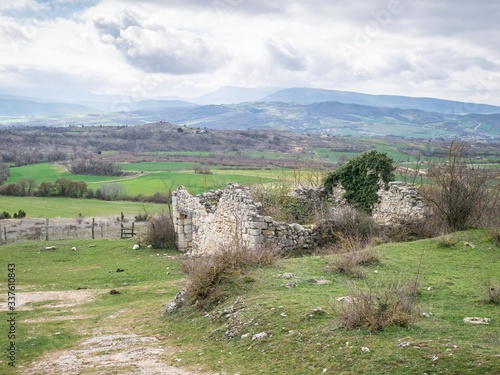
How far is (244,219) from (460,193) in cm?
745

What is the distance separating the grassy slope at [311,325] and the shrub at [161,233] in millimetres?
9026

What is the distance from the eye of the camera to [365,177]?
2258 cm

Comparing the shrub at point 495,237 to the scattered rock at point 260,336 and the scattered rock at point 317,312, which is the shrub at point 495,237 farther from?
the scattered rock at point 260,336

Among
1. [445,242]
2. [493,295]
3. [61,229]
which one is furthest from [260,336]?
[61,229]

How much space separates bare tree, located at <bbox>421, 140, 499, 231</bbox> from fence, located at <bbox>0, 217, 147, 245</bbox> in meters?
22.6

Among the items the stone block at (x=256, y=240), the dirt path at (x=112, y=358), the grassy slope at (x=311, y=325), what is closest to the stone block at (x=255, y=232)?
the stone block at (x=256, y=240)

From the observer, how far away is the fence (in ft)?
123

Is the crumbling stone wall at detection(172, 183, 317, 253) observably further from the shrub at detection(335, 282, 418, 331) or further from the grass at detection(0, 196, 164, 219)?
the grass at detection(0, 196, 164, 219)

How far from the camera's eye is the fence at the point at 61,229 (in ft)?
123

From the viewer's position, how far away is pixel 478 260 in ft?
44.0

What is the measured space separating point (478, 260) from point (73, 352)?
10283 mm

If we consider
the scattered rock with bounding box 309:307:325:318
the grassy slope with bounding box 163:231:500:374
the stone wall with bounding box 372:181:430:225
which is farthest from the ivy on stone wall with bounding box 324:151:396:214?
the scattered rock with bounding box 309:307:325:318

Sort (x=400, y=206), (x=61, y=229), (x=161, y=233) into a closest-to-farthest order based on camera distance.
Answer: (x=400, y=206) < (x=161, y=233) < (x=61, y=229)

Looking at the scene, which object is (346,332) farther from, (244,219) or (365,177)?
(365,177)
